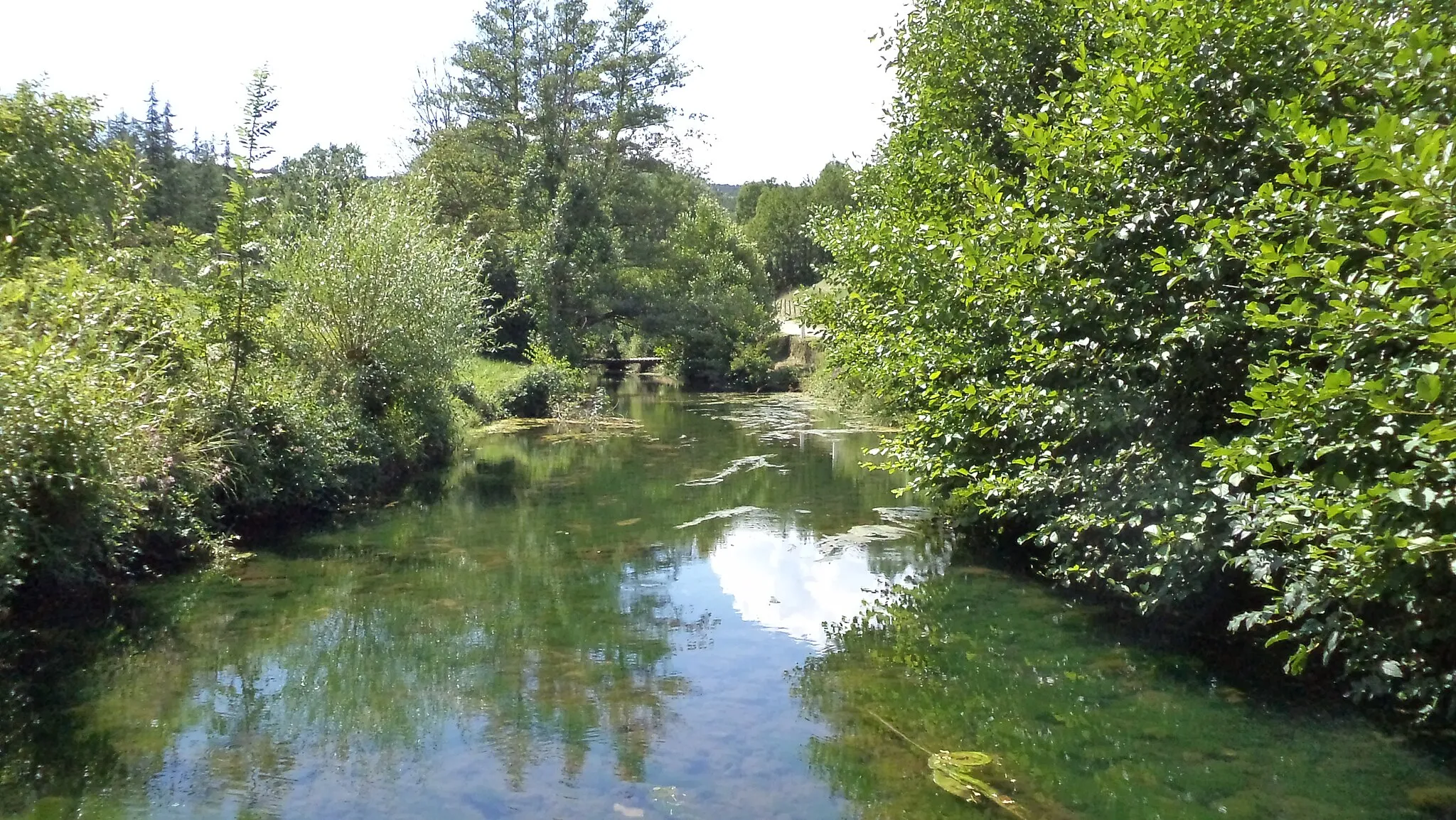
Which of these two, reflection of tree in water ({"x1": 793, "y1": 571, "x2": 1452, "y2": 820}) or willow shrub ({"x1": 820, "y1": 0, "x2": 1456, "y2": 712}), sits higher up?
willow shrub ({"x1": 820, "y1": 0, "x2": 1456, "y2": 712})

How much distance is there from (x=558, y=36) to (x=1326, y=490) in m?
41.1

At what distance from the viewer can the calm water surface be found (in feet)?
24.0

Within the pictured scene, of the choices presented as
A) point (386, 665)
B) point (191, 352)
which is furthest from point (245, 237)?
point (386, 665)

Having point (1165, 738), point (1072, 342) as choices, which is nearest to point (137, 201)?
point (1072, 342)

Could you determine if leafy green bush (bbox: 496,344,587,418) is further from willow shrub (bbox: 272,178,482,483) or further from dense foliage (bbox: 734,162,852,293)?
dense foliage (bbox: 734,162,852,293)

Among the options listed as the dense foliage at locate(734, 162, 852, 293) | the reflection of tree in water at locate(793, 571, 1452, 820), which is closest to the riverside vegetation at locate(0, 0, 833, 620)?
the reflection of tree in water at locate(793, 571, 1452, 820)

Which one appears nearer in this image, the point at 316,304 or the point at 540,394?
the point at 316,304

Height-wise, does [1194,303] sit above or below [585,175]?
below

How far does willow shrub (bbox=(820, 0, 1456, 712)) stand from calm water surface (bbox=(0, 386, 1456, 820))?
1.02 meters

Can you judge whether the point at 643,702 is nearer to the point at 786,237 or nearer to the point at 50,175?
the point at 50,175

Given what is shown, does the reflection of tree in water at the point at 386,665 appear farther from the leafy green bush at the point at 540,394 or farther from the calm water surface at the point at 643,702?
the leafy green bush at the point at 540,394

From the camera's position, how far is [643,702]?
9.44 metres

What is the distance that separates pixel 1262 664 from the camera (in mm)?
9375

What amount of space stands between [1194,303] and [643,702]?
20.4 feet
